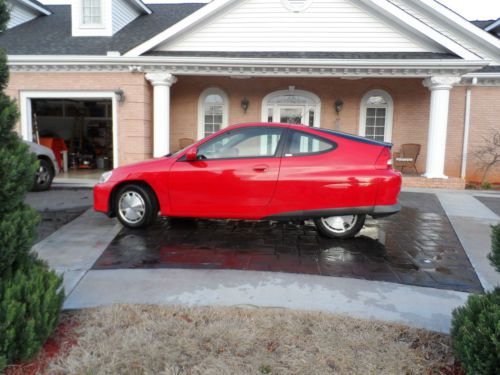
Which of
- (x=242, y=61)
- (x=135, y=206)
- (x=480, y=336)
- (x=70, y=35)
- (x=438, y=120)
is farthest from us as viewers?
(x=70, y=35)

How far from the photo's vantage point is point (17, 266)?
2.52m

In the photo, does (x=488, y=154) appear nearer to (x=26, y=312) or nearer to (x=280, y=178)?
(x=280, y=178)

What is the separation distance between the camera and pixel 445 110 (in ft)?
36.1

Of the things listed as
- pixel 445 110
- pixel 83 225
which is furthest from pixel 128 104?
pixel 445 110

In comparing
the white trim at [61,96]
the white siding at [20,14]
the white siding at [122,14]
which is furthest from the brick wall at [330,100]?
the white siding at [20,14]

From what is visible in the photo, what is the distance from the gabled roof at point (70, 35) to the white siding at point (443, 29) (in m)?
8.10

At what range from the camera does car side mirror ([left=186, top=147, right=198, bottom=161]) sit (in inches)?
209

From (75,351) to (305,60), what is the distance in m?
9.68

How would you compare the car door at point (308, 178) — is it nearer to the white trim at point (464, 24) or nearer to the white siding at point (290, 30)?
the white siding at point (290, 30)

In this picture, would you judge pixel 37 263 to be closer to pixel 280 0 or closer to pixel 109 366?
pixel 109 366

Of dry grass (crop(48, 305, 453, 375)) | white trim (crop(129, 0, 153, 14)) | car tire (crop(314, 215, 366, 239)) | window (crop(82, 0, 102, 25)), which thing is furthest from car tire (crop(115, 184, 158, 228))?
white trim (crop(129, 0, 153, 14))

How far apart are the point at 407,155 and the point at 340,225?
8.37 m

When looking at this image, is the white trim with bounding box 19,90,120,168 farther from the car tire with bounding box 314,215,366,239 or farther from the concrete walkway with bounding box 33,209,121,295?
the car tire with bounding box 314,215,366,239

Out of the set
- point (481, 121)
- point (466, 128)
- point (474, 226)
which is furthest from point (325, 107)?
point (474, 226)
